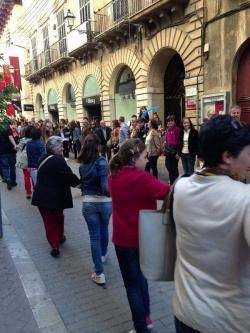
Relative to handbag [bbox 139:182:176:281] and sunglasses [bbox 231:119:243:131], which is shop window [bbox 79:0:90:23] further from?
sunglasses [bbox 231:119:243:131]

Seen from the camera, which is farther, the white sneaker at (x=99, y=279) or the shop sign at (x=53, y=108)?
the shop sign at (x=53, y=108)

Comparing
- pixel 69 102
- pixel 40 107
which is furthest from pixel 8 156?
pixel 40 107

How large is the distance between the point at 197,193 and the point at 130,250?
1.37 m

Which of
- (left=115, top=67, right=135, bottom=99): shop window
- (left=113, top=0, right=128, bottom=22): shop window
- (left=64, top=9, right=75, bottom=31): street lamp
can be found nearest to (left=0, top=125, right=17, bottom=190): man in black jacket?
(left=115, top=67, right=135, bottom=99): shop window

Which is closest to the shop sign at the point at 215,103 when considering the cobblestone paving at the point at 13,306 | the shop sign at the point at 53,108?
the cobblestone paving at the point at 13,306

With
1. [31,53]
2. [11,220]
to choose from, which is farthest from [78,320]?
[31,53]

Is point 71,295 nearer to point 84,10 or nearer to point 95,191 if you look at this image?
point 95,191

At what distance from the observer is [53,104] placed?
27953 mm

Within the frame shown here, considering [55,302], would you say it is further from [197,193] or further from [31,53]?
[31,53]

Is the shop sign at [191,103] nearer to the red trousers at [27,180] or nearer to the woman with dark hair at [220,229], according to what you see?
the red trousers at [27,180]

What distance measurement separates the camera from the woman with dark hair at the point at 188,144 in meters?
7.74

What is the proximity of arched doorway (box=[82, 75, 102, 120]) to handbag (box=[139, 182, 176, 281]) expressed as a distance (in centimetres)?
1763

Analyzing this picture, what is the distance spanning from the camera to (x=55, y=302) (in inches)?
139

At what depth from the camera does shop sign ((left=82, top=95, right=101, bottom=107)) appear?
1962cm
